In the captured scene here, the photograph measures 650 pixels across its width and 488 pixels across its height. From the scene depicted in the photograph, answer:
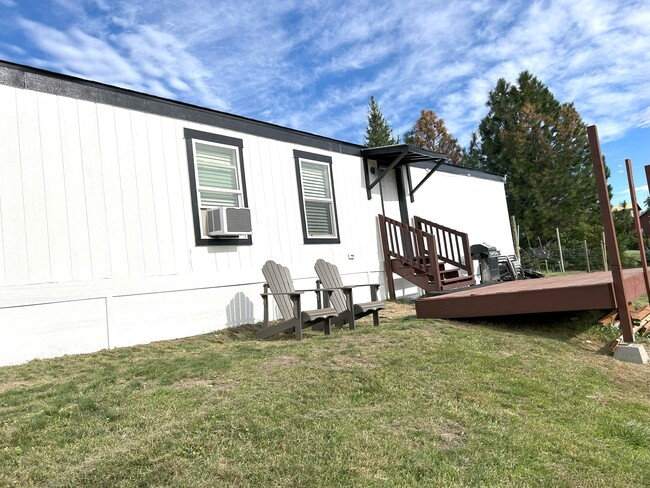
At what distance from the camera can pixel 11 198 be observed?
4.56 m

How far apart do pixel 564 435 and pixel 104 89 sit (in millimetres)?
5476

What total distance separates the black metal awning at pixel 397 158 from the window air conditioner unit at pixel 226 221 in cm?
322

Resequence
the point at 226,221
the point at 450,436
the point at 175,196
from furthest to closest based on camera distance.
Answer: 1. the point at 226,221
2. the point at 175,196
3. the point at 450,436

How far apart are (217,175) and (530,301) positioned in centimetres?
423

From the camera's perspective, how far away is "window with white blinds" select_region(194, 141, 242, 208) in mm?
6211

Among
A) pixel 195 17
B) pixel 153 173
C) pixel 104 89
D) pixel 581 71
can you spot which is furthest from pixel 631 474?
pixel 581 71

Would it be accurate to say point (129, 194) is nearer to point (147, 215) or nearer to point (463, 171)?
→ point (147, 215)

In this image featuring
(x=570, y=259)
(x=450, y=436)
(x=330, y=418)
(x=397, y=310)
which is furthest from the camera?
(x=570, y=259)

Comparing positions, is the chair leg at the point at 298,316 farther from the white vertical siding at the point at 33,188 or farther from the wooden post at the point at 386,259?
the wooden post at the point at 386,259

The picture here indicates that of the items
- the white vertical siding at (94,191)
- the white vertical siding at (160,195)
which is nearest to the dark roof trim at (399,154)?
the white vertical siding at (160,195)

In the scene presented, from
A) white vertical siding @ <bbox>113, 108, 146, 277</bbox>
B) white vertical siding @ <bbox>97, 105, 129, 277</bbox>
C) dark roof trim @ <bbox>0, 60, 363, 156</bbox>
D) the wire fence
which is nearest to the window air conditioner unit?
white vertical siding @ <bbox>113, 108, 146, 277</bbox>

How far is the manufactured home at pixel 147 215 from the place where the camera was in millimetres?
4648

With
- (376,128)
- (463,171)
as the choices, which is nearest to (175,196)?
(463,171)

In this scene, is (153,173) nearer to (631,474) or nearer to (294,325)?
(294,325)
